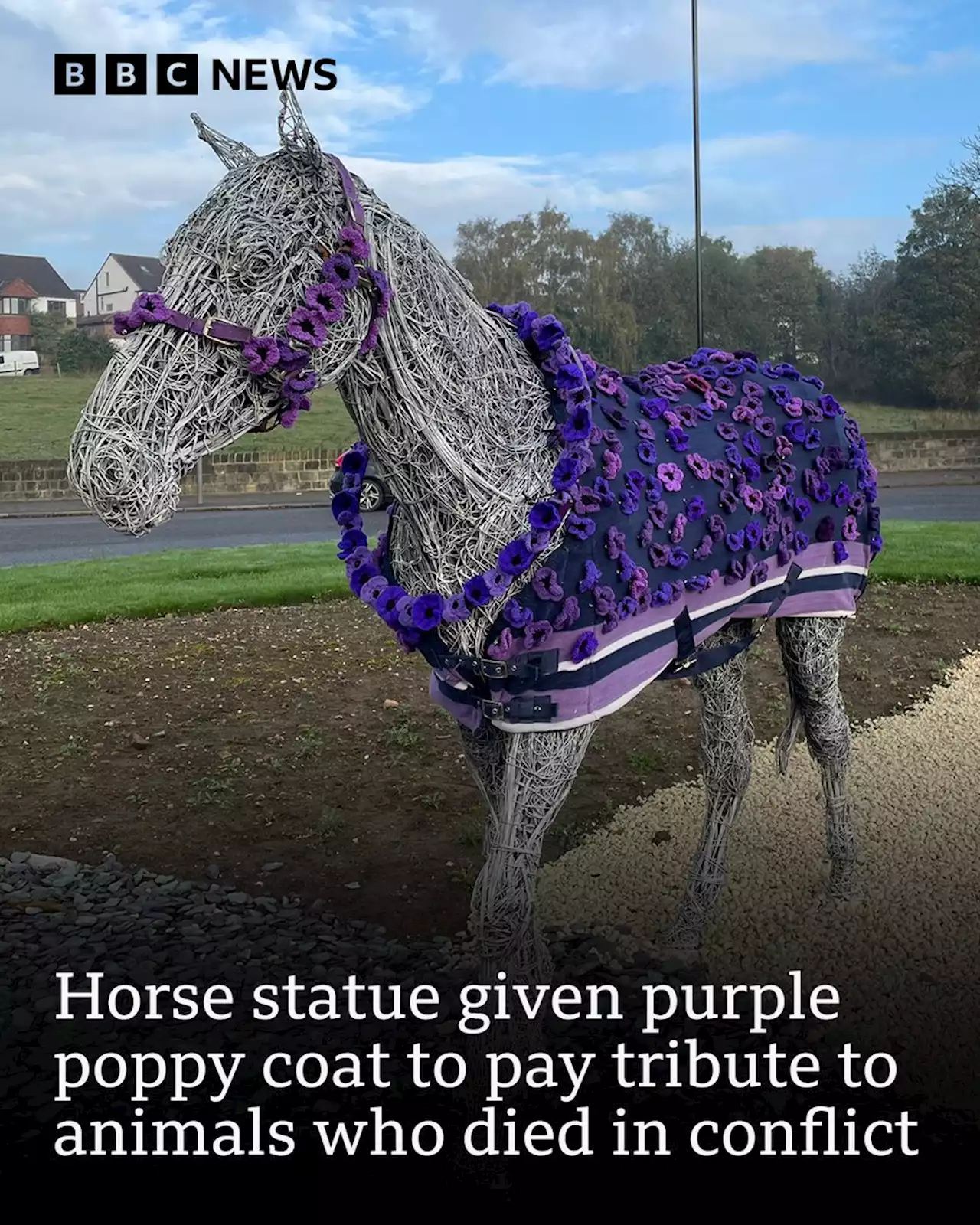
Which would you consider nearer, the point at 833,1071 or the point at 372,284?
the point at 372,284

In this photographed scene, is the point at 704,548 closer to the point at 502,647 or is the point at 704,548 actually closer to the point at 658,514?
the point at 658,514

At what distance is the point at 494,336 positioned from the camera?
8.89 feet

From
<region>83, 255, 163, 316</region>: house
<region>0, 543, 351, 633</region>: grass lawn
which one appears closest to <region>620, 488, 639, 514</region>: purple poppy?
<region>0, 543, 351, 633</region>: grass lawn

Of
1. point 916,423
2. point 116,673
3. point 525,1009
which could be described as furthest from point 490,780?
point 916,423

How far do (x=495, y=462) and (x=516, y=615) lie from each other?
37cm

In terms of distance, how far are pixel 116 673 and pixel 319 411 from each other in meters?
23.7

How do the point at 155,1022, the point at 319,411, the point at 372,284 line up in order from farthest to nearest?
the point at 319,411 < the point at 155,1022 < the point at 372,284

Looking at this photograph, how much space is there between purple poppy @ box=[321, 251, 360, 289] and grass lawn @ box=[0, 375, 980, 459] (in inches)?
916

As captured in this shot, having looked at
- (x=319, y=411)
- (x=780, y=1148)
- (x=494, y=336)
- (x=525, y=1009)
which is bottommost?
(x=780, y=1148)

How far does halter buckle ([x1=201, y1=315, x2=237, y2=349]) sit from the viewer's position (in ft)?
7.07

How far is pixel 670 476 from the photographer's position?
10.1 feet

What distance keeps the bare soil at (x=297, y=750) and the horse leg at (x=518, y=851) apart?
147 centimetres

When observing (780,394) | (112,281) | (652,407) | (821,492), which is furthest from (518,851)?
(112,281)

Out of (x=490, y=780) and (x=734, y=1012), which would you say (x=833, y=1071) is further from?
(x=490, y=780)
